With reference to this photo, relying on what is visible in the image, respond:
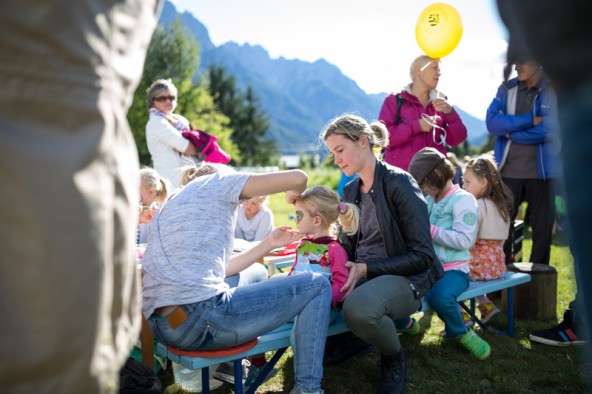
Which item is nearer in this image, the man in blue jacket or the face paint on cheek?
the face paint on cheek

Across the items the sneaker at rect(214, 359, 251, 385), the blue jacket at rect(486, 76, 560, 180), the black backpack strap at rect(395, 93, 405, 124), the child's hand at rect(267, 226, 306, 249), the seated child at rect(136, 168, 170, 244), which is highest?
the black backpack strap at rect(395, 93, 405, 124)

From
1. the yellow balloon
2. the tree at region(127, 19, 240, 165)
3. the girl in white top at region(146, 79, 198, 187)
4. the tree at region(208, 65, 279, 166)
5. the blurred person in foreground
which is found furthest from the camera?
the tree at region(208, 65, 279, 166)

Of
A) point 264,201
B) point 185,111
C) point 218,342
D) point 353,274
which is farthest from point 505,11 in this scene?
point 185,111

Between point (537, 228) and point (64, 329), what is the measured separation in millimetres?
5158

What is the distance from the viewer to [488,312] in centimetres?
470

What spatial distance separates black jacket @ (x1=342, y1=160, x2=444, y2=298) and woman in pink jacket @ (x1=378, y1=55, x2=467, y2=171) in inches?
67.3

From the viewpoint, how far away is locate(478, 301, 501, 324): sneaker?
467 cm

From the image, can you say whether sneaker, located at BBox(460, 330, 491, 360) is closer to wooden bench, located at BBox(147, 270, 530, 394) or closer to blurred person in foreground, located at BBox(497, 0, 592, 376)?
wooden bench, located at BBox(147, 270, 530, 394)

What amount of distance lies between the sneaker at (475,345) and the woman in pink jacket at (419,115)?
1772 mm

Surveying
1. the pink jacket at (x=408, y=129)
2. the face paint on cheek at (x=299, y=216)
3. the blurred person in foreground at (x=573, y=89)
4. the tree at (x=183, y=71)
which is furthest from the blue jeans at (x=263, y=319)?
the tree at (x=183, y=71)

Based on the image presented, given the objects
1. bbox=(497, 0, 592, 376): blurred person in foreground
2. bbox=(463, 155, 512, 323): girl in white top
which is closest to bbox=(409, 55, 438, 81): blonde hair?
bbox=(463, 155, 512, 323): girl in white top

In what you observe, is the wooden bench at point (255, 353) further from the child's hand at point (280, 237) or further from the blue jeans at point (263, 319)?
the child's hand at point (280, 237)

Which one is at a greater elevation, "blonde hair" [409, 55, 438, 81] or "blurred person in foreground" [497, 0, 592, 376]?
"blonde hair" [409, 55, 438, 81]

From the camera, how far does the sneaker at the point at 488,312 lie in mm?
4672
